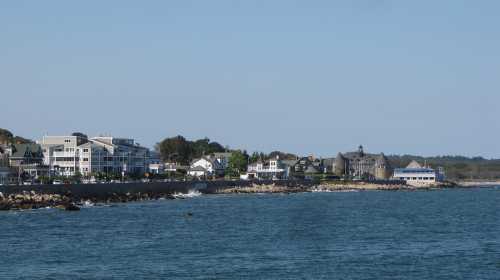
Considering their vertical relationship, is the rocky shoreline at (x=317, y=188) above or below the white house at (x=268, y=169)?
below

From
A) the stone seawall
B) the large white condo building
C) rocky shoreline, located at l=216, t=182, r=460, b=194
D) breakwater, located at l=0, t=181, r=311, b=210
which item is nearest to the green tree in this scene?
rocky shoreline, located at l=216, t=182, r=460, b=194

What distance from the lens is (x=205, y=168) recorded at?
17775 centimetres

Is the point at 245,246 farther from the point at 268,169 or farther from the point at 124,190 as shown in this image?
the point at 268,169

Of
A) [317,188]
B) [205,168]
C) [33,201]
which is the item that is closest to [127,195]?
[33,201]

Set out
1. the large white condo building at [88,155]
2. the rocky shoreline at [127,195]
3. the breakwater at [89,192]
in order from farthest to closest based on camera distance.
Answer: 1. the large white condo building at [88,155]
2. the breakwater at [89,192]
3. the rocky shoreline at [127,195]

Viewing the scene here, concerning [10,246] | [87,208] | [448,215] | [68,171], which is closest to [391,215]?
[448,215]

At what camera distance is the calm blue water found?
136 feet

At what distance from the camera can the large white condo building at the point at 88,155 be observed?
144 metres

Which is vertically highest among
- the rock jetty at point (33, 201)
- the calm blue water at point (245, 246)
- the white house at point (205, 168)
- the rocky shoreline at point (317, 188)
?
the white house at point (205, 168)

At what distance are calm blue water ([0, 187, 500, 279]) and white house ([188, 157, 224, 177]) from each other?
311 feet

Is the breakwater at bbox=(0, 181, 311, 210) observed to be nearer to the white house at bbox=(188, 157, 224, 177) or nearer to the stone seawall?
the stone seawall

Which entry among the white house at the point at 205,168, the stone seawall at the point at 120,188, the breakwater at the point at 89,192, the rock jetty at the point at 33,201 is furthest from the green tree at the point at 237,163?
the rock jetty at the point at 33,201

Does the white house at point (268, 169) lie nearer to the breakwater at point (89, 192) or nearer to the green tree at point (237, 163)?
the green tree at point (237, 163)

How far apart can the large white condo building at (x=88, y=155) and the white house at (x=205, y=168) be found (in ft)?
56.1
